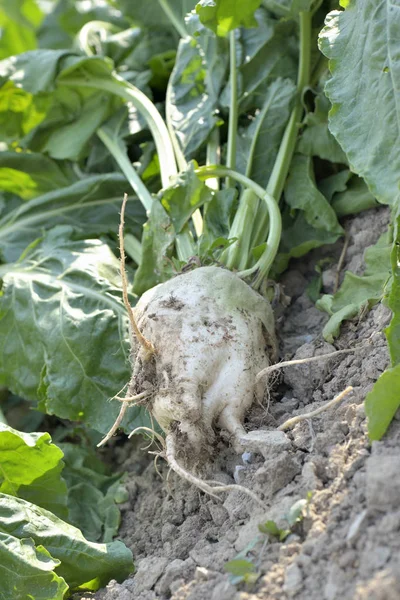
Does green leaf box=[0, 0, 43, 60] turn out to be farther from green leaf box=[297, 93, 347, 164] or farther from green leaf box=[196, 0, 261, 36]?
green leaf box=[297, 93, 347, 164]

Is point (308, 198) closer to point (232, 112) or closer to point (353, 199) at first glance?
point (353, 199)

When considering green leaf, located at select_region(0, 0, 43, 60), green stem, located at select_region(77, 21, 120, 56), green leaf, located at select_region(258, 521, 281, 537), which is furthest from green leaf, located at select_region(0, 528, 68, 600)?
green leaf, located at select_region(0, 0, 43, 60)

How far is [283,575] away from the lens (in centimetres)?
163

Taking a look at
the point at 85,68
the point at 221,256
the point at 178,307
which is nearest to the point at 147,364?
the point at 178,307

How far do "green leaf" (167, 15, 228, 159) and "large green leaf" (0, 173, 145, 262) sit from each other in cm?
39

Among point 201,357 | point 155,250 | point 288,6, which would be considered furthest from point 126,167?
point 201,357

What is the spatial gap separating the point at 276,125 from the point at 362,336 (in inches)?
42.4

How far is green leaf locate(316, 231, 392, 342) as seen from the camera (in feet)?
7.82

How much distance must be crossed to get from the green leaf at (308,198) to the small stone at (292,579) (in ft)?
4.92

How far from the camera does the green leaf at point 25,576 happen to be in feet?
6.52

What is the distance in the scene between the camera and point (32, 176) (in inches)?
133

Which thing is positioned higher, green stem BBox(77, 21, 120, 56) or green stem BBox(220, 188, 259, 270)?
green stem BBox(77, 21, 120, 56)

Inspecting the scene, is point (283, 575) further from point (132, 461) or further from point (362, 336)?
point (132, 461)

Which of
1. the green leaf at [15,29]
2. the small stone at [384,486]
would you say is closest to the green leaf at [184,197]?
the small stone at [384,486]
